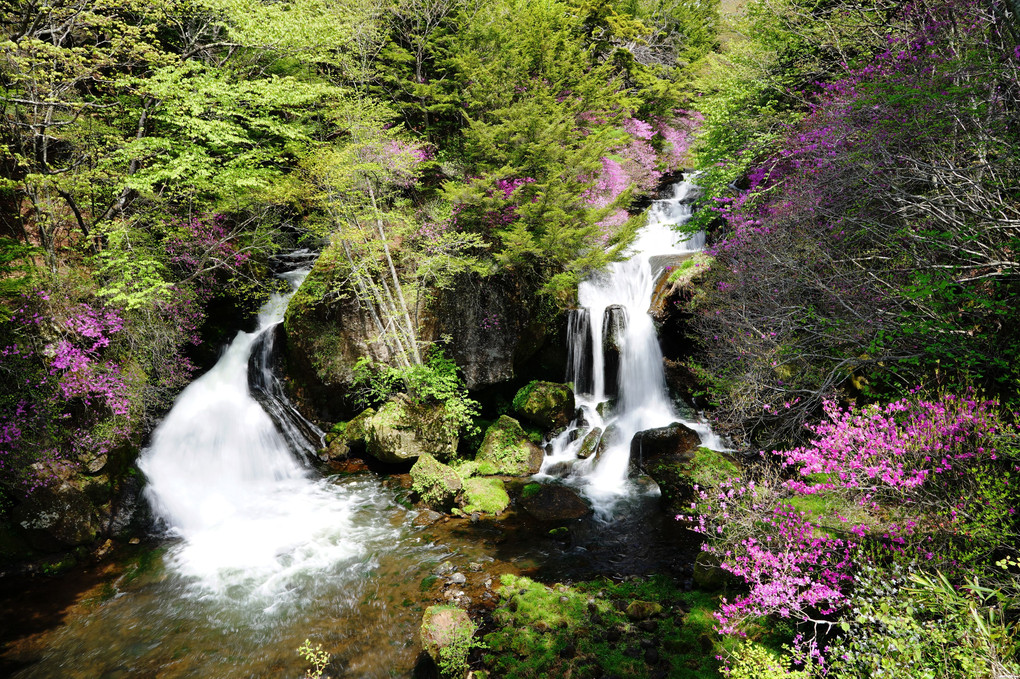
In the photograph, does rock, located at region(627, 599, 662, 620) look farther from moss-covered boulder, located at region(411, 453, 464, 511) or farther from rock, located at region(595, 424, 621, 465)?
rock, located at region(595, 424, 621, 465)

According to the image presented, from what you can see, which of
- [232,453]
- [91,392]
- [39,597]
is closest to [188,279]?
[91,392]

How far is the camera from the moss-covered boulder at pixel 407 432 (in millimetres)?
11295

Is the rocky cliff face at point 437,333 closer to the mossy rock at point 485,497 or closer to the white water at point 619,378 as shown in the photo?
the white water at point 619,378

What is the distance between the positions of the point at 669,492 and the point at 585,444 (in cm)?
300

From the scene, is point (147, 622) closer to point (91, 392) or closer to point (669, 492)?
point (91, 392)

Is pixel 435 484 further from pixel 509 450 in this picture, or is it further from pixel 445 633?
pixel 445 633

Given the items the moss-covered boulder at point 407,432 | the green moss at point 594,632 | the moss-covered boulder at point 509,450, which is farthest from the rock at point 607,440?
the green moss at point 594,632

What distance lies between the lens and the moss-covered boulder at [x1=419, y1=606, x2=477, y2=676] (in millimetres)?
5059

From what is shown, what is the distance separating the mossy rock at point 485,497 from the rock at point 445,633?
3638 mm

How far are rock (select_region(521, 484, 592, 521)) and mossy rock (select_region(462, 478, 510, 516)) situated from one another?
0.53 m

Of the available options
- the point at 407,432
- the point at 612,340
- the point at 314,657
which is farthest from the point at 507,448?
the point at 314,657

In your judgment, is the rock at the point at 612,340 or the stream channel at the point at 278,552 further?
the rock at the point at 612,340

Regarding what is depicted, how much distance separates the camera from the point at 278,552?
8.41 metres

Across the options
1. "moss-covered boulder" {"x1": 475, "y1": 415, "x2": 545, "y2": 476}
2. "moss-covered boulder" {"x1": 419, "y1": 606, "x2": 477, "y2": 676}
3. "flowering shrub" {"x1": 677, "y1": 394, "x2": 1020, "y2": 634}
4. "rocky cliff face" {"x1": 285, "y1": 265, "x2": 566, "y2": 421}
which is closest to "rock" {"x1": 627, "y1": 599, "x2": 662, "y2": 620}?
"flowering shrub" {"x1": 677, "y1": 394, "x2": 1020, "y2": 634}
